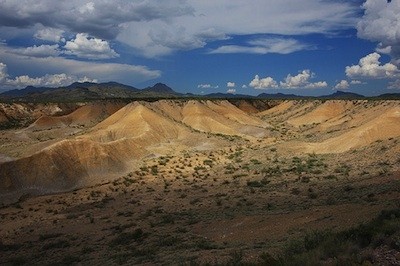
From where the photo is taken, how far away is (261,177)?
38375mm

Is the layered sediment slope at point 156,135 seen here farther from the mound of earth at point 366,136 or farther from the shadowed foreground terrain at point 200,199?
the shadowed foreground terrain at point 200,199

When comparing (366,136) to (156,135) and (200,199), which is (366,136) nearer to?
(200,199)

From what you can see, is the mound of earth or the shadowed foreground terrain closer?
the shadowed foreground terrain

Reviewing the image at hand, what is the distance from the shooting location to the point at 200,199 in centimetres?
3158

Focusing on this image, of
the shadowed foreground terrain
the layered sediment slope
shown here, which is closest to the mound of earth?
the layered sediment slope

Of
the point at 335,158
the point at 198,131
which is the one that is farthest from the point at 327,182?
the point at 198,131

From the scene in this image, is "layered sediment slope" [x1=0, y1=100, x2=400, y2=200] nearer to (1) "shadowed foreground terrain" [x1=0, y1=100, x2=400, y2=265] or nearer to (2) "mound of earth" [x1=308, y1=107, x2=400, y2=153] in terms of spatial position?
(2) "mound of earth" [x1=308, y1=107, x2=400, y2=153]

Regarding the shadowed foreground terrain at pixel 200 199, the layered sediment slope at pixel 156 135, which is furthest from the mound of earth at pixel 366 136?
the shadowed foreground terrain at pixel 200 199

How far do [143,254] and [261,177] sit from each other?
21702 millimetres

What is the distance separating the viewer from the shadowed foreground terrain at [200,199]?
48.6 ft

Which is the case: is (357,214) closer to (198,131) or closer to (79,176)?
(79,176)

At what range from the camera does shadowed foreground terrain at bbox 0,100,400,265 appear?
583 inches

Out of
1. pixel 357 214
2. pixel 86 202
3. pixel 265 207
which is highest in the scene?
pixel 357 214

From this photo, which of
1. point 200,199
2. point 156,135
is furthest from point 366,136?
point 156,135
